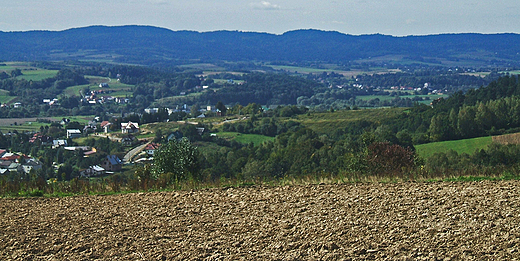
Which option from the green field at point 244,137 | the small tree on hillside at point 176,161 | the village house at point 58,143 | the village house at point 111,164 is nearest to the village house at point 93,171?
the village house at point 111,164

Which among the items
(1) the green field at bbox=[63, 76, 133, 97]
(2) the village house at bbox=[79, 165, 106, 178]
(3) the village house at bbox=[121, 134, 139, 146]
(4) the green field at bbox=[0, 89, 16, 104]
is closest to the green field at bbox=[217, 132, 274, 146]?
(3) the village house at bbox=[121, 134, 139, 146]

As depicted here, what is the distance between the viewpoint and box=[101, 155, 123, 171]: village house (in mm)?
51128

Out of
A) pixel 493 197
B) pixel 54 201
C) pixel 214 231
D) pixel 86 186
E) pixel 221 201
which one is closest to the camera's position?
pixel 214 231

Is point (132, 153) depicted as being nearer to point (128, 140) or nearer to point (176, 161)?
point (128, 140)

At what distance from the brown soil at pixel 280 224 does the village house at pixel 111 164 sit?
40.5 metres

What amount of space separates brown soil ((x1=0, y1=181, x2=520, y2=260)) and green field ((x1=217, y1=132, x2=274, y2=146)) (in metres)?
54.6

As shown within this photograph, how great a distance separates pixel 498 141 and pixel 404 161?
86.1 feet

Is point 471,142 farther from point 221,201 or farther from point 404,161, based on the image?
point 221,201

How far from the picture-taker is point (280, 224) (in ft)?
29.3

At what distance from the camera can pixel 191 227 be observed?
9.07m

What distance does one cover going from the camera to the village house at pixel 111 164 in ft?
168

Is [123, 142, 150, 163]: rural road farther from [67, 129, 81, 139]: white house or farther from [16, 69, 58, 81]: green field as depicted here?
[16, 69, 58, 81]: green field

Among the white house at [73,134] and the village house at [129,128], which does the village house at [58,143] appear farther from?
the village house at [129,128]

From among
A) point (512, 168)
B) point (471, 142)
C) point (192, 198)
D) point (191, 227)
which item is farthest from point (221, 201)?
point (471, 142)
